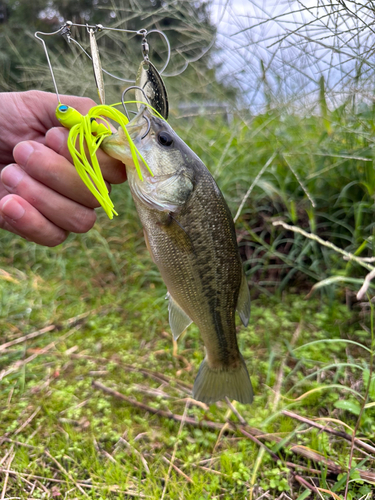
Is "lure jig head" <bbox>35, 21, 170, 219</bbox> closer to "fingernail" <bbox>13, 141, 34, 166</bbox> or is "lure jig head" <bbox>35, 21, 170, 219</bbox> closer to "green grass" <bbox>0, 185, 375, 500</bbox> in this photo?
"fingernail" <bbox>13, 141, 34, 166</bbox>

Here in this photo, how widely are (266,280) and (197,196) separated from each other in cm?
186

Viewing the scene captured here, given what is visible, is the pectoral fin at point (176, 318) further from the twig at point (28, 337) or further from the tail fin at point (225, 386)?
the twig at point (28, 337)

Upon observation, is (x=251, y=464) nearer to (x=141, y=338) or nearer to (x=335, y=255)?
(x=141, y=338)

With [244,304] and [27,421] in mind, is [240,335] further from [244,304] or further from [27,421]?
[27,421]

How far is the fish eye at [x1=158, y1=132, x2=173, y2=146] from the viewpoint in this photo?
117 centimetres

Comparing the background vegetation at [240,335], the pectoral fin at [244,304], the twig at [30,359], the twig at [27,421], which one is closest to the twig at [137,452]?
the background vegetation at [240,335]

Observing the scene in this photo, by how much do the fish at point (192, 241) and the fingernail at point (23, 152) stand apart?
1.08 feet

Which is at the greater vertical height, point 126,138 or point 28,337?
point 126,138

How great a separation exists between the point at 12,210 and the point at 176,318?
760 mm

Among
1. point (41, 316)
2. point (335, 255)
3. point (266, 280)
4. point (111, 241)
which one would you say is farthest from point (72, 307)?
point (335, 255)

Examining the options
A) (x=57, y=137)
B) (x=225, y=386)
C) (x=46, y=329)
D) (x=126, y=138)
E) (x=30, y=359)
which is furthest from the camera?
(x=46, y=329)

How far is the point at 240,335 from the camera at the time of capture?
2406 mm

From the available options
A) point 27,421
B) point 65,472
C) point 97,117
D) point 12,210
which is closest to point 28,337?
point 27,421

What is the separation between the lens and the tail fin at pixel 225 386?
4.89 ft
